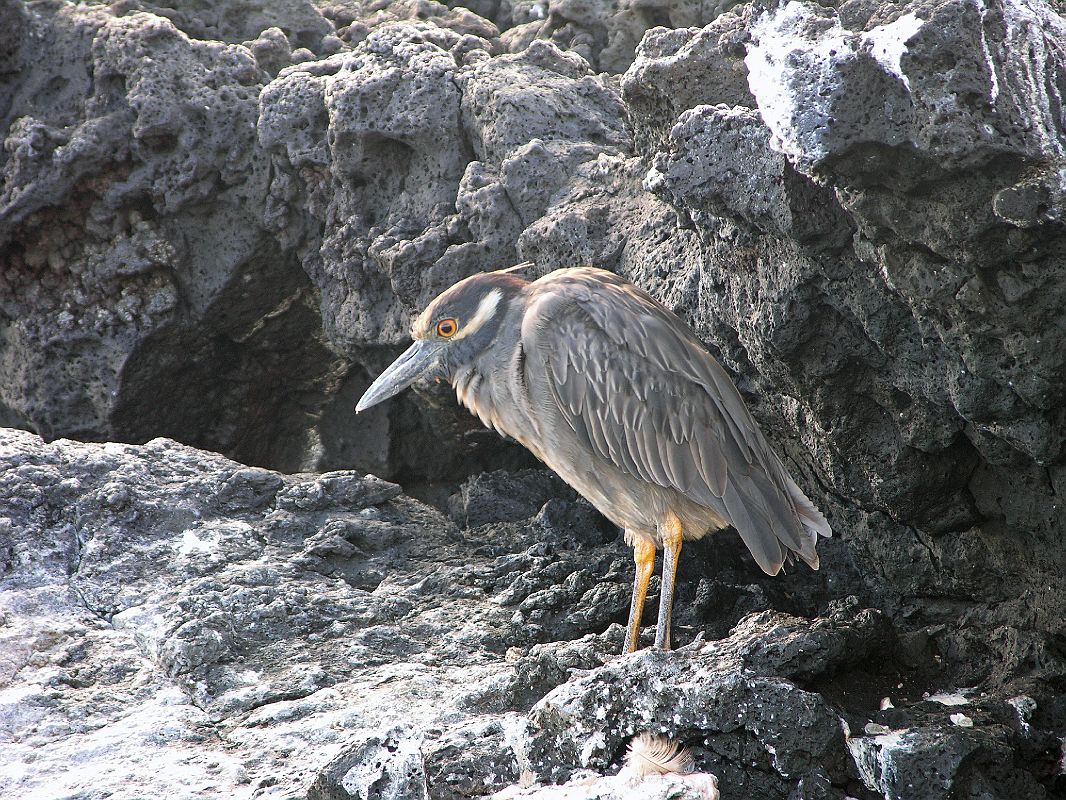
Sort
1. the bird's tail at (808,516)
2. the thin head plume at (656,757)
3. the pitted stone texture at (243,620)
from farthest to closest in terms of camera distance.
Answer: the bird's tail at (808,516), the pitted stone texture at (243,620), the thin head plume at (656,757)

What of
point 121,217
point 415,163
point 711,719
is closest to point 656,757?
point 711,719

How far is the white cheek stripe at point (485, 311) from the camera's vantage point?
4082 millimetres

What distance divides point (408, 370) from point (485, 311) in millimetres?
431

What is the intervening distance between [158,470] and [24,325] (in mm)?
1806

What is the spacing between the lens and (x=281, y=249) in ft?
18.8

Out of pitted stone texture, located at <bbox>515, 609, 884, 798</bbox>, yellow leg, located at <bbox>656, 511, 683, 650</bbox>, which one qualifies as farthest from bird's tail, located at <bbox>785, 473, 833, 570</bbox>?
pitted stone texture, located at <bbox>515, 609, 884, 798</bbox>

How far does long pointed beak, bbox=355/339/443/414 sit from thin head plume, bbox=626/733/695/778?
186 centimetres

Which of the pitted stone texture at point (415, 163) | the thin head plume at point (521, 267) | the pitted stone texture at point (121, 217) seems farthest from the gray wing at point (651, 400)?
the pitted stone texture at point (121, 217)

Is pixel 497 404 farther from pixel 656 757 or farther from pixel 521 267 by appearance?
pixel 656 757

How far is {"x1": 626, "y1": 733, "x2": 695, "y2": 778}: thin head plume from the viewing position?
9.35ft

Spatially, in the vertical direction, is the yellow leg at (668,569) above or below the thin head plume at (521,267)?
below

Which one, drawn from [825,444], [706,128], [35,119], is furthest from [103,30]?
[825,444]

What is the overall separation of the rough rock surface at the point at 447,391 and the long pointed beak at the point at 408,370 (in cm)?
63

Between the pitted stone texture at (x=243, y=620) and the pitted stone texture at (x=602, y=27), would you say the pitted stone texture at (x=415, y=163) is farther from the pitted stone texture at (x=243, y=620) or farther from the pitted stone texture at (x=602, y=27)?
the pitted stone texture at (x=243, y=620)
